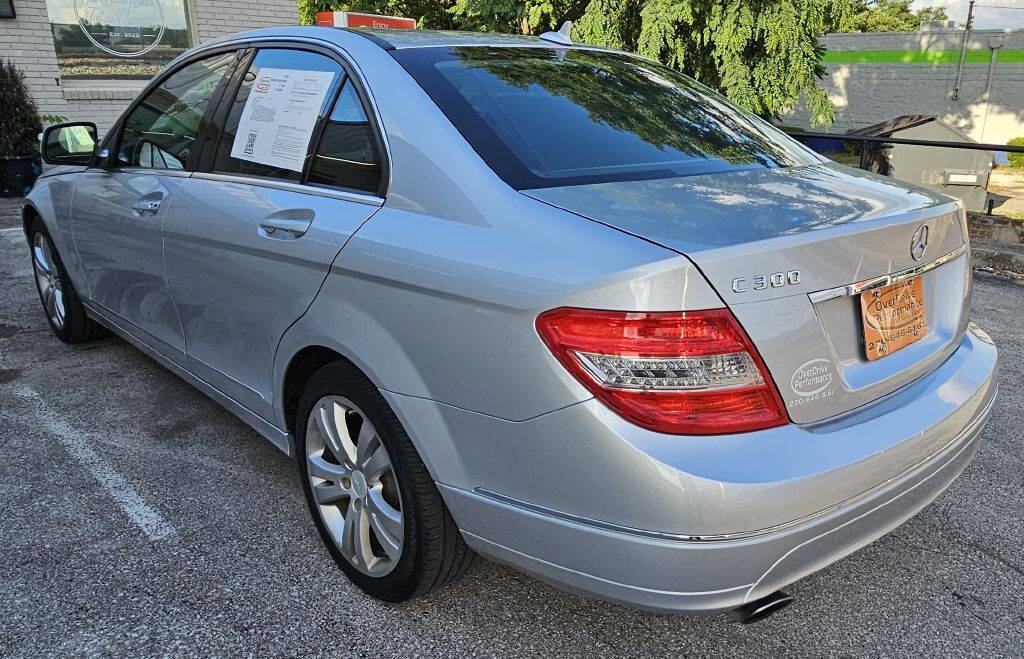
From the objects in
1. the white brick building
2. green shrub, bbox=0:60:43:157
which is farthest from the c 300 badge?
the white brick building

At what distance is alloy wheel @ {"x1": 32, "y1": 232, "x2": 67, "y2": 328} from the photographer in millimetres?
4730

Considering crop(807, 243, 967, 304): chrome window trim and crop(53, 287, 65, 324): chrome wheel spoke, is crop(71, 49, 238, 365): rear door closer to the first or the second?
crop(53, 287, 65, 324): chrome wheel spoke

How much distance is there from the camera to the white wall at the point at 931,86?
1142 inches

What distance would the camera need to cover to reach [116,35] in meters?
11.2

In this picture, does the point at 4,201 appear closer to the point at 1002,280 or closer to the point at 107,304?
the point at 107,304

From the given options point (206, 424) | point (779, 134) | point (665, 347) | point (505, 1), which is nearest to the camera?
point (665, 347)

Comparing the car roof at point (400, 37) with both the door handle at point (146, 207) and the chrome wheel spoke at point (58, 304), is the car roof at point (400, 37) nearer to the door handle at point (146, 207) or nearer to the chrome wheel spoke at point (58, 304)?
the door handle at point (146, 207)

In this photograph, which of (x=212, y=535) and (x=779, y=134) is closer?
(x=212, y=535)

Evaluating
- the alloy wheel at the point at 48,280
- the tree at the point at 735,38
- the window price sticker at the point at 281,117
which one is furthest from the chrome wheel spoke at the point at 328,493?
the tree at the point at 735,38

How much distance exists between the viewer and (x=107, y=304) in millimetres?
4023

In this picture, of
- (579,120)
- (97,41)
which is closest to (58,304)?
(579,120)

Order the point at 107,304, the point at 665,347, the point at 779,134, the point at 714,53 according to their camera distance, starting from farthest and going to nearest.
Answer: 1. the point at 714,53
2. the point at 107,304
3. the point at 779,134
4. the point at 665,347

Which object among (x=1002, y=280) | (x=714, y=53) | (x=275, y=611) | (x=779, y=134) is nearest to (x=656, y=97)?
(x=779, y=134)

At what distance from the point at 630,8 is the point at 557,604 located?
10.3 metres
